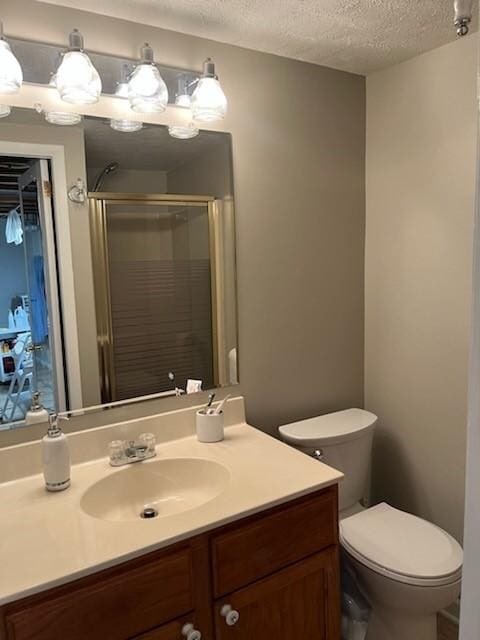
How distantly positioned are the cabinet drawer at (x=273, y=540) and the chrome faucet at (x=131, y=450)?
0.44m

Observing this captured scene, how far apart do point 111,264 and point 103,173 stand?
29cm

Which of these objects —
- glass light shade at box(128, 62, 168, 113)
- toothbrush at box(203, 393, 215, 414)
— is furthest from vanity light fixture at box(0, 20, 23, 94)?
toothbrush at box(203, 393, 215, 414)

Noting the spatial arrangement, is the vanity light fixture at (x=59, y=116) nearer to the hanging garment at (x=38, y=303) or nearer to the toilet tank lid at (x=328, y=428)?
the hanging garment at (x=38, y=303)

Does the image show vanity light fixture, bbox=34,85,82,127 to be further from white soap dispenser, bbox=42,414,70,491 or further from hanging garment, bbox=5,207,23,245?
white soap dispenser, bbox=42,414,70,491

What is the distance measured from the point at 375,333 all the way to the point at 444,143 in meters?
0.84

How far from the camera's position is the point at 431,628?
1.71 m

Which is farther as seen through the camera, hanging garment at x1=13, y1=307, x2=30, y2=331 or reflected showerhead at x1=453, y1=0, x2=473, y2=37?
hanging garment at x1=13, y1=307, x2=30, y2=331

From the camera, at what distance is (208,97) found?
1.64m

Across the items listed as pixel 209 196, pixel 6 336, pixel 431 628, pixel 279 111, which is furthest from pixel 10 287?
pixel 431 628

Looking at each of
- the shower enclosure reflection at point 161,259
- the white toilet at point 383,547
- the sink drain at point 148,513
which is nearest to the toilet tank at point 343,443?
the white toilet at point 383,547

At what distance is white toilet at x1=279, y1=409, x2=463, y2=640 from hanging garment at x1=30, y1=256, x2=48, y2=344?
955mm

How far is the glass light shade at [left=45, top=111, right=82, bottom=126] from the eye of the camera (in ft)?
4.82

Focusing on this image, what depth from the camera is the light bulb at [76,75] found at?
1418mm

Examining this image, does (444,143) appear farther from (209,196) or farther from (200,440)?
(200,440)
